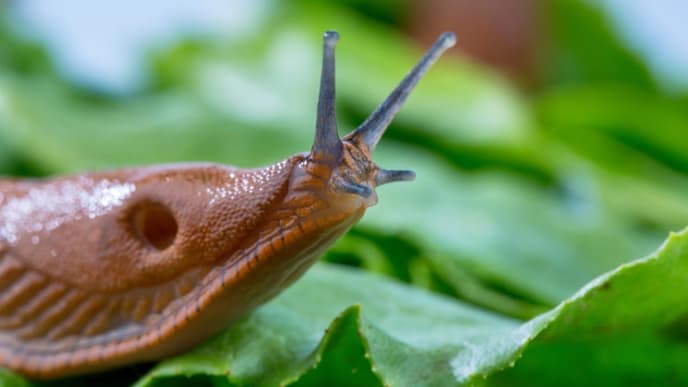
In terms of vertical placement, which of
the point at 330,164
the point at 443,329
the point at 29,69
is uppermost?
the point at 330,164

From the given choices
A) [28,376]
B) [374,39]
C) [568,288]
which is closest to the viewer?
[28,376]

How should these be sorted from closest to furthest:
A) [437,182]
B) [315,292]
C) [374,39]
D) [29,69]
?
[315,292] → [437,182] → [29,69] → [374,39]

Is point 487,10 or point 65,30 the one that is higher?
point 487,10

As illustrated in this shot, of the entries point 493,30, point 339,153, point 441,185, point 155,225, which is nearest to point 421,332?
point 339,153

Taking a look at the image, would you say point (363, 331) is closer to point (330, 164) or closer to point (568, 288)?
point (330, 164)

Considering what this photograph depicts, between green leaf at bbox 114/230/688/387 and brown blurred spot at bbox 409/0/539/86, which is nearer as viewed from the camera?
green leaf at bbox 114/230/688/387

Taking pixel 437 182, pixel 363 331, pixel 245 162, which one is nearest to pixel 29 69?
pixel 245 162

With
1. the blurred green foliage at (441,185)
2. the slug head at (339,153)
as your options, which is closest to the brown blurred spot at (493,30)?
the blurred green foliage at (441,185)

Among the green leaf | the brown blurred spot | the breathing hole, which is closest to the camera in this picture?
the green leaf

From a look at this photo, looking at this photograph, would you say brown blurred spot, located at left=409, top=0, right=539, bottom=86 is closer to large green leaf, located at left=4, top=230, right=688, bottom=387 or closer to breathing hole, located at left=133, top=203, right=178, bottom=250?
large green leaf, located at left=4, top=230, right=688, bottom=387

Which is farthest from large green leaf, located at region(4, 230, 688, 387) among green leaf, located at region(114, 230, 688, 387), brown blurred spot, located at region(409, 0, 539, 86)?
brown blurred spot, located at region(409, 0, 539, 86)
